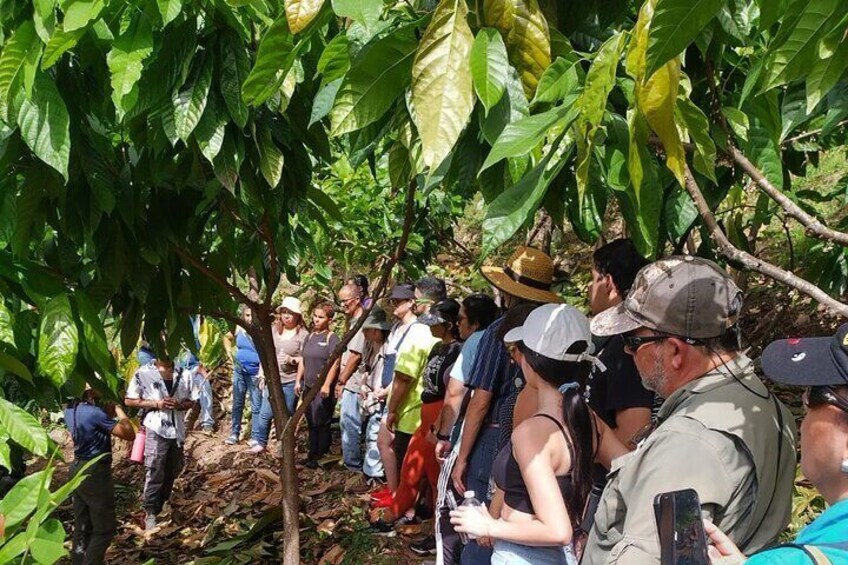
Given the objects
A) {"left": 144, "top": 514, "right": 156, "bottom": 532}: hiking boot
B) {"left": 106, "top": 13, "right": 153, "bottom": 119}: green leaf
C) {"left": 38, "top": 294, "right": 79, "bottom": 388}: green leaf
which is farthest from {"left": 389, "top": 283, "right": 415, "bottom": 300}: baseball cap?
{"left": 106, "top": 13, "right": 153, "bottom": 119}: green leaf

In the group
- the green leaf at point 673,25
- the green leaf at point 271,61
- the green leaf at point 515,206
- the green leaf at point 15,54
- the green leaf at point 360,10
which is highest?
the green leaf at point 15,54

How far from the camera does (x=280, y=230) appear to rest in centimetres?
→ 412

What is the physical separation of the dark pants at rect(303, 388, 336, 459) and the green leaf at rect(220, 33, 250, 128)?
623 cm

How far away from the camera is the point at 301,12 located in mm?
1399

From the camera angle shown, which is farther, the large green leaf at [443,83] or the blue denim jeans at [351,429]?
the blue denim jeans at [351,429]

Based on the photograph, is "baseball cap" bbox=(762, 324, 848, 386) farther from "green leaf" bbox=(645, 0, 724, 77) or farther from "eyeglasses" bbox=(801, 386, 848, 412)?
"green leaf" bbox=(645, 0, 724, 77)

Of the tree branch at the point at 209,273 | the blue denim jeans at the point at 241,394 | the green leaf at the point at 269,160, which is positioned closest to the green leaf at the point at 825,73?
the green leaf at the point at 269,160

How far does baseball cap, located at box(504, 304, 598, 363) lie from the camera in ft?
9.40

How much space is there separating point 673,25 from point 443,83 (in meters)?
0.36

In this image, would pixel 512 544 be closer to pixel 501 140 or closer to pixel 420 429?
pixel 501 140

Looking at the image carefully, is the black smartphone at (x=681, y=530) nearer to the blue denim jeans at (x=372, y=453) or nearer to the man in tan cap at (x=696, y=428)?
the man in tan cap at (x=696, y=428)

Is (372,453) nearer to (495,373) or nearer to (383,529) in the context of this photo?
(383,529)

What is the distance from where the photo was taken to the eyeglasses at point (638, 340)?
231 centimetres

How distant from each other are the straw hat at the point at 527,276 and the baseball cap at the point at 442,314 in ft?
5.27
